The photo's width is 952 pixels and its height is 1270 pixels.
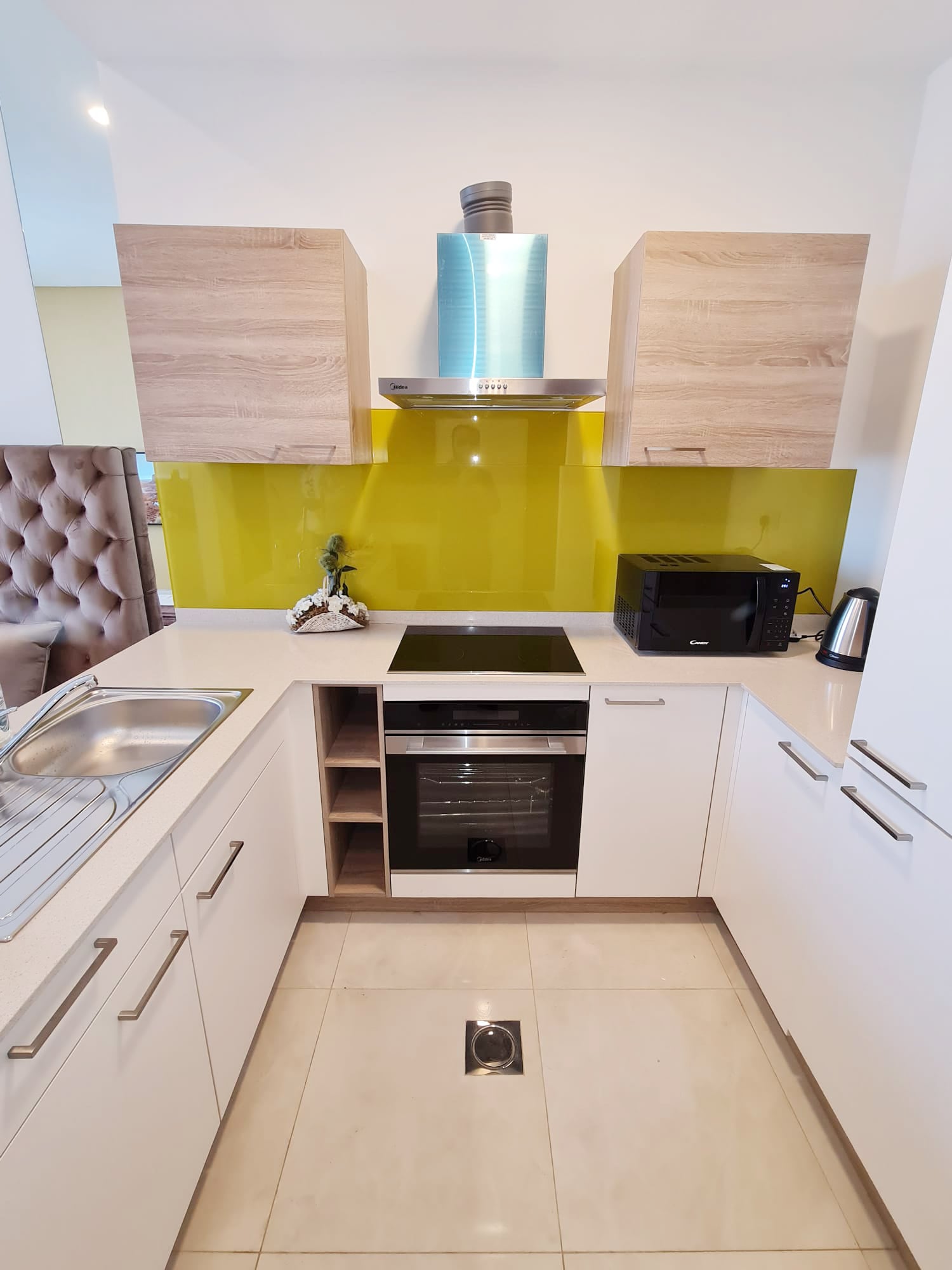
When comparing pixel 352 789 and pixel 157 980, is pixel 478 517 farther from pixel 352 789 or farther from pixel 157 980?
pixel 157 980

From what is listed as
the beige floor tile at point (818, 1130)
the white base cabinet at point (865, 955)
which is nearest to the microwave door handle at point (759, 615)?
the white base cabinet at point (865, 955)

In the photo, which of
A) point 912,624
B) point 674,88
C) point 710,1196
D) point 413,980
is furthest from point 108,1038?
point 674,88

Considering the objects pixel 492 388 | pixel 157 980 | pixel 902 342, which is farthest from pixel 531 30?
pixel 157 980

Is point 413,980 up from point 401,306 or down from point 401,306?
down

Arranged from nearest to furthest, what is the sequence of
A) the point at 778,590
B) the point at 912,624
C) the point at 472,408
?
1. the point at 912,624
2. the point at 778,590
3. the point at 472,408

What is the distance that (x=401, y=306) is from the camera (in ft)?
6.26

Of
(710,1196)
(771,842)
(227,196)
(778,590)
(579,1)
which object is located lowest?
(710,1196)

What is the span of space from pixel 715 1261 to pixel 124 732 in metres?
1.78

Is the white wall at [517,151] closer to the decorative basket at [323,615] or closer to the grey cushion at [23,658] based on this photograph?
the decorative basket at [323,615]

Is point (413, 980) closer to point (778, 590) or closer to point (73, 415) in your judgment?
point (778, 590)

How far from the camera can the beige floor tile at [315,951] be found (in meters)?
1.70

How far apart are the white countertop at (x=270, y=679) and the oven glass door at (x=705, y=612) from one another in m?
0.05

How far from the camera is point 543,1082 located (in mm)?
1430

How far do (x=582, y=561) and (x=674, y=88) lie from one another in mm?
1487
